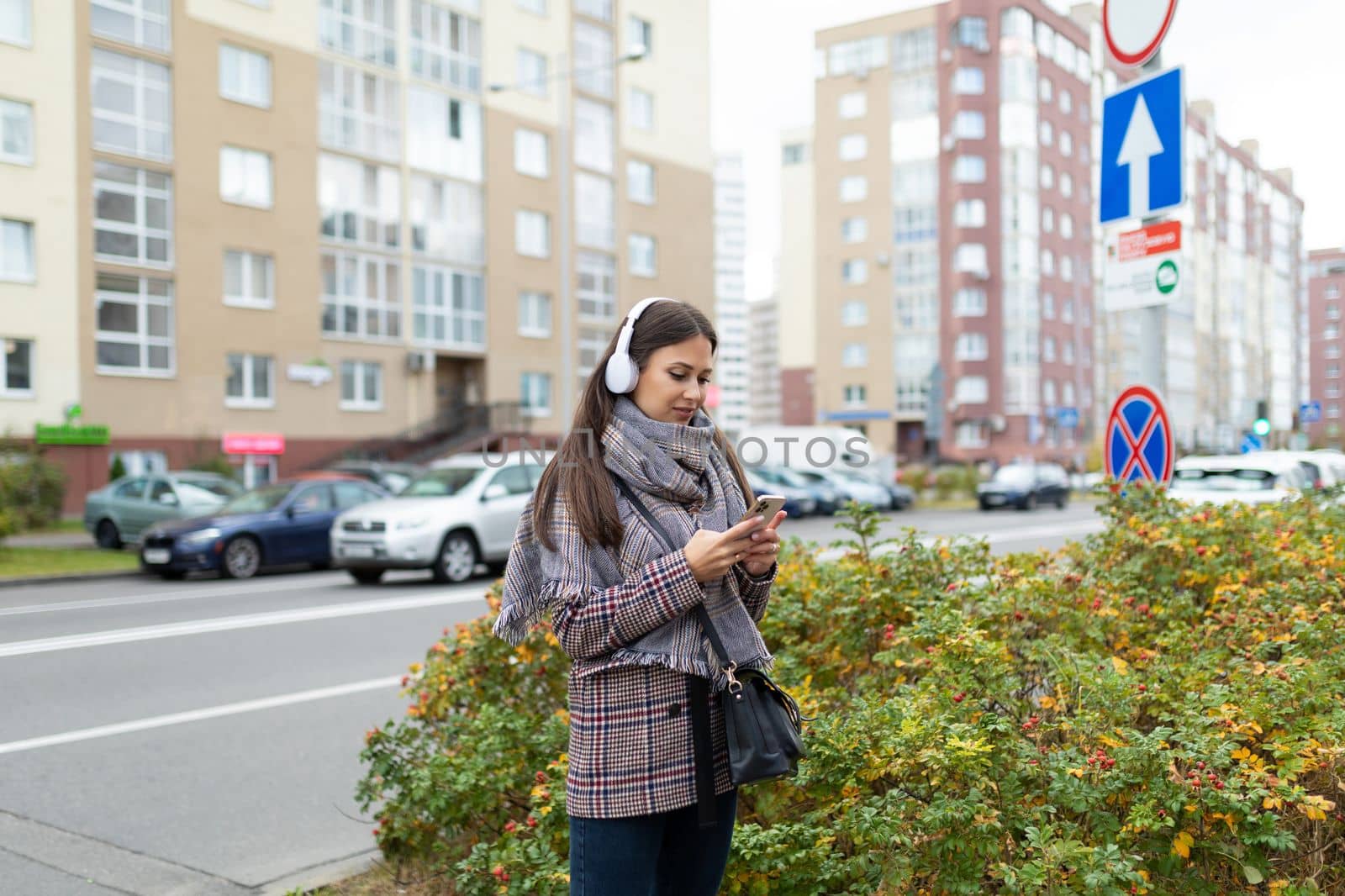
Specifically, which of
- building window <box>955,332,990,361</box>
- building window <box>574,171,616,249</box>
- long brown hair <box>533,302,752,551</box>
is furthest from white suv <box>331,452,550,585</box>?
building window <box>955,332,990,361</box>

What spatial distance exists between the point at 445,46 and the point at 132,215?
1264 cm

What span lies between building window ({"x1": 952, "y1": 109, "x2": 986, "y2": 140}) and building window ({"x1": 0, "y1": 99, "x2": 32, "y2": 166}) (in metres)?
52.3

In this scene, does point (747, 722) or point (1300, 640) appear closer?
point (747, 722)

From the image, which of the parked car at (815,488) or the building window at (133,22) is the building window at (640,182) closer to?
the parked car at (815,488)

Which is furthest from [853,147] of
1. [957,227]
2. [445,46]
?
[445,46]

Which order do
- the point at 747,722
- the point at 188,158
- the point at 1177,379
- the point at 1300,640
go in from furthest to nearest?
the point at 1177,379
the point at 188,158
the point at 1300,640
the point at 747,722

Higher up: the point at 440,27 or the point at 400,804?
the point at 440,27

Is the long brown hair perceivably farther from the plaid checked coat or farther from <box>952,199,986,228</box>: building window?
<box>952,199,986,228</box>: building window

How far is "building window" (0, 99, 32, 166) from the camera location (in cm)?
2766

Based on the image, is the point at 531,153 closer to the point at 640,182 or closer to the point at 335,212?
the point at 640,182

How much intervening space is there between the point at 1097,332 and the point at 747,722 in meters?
80.3

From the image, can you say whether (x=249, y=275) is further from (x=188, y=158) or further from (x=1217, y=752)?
(x=1217, y=752)

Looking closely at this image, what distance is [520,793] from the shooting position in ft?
12.9

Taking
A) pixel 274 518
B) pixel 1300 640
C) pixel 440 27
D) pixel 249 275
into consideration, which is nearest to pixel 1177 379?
pixel 440 27
